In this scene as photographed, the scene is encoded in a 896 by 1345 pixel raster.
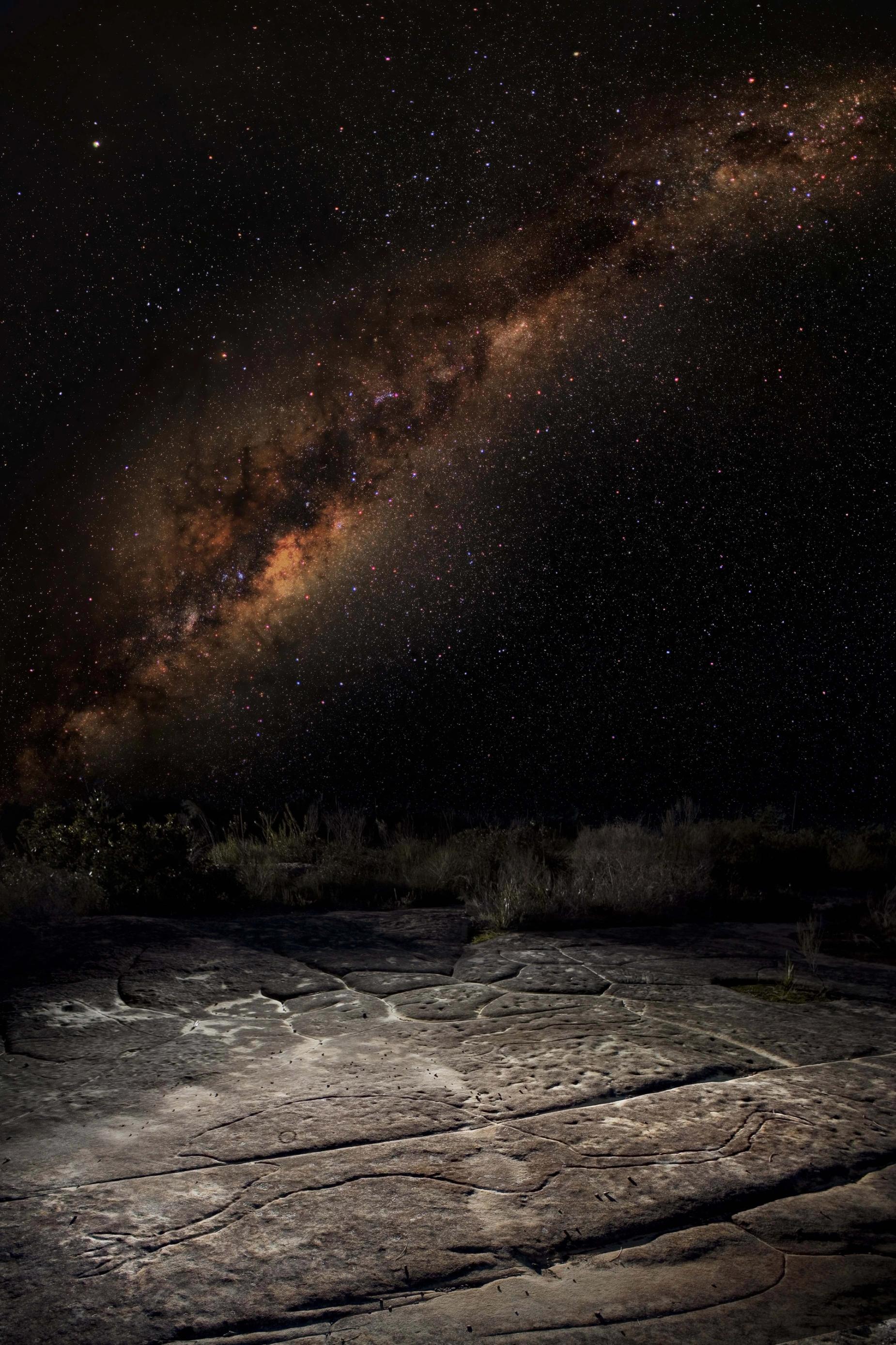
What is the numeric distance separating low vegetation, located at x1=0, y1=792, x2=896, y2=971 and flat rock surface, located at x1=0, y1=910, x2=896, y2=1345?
7.06 feet

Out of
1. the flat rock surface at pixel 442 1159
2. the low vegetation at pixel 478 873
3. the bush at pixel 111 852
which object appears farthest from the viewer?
the bush at pixel 111 852

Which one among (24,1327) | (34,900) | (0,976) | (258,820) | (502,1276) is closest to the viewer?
(24,1327)

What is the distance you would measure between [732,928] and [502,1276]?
5190mm

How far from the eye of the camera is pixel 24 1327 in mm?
1998

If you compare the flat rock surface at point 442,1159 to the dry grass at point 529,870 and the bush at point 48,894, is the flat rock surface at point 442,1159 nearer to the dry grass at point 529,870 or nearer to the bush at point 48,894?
the bush at point 48,894

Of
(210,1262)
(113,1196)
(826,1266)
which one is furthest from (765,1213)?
(113,1196)

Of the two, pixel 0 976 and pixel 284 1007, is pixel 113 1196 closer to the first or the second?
pixel 284 1007

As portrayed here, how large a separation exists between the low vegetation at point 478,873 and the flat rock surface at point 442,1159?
2151 millimetres

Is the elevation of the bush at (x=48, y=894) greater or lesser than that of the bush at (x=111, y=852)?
lesser

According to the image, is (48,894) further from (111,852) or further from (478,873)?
(478,873)

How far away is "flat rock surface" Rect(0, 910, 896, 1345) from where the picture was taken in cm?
206

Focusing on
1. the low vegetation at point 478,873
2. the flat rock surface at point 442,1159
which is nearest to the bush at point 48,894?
the low vegetation at point 478,873

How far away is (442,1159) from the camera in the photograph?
2.80 metres

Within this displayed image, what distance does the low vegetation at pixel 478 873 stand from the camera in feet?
24.4
